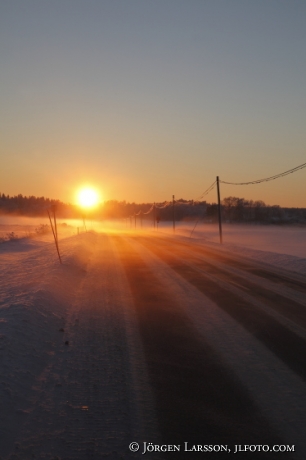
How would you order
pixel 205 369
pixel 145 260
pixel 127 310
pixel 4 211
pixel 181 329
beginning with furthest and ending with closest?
pixel 4 211
pixel 145 260
pixel 127 310
pixel 181 329
pixel 205 369

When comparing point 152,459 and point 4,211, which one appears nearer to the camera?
point 152,459

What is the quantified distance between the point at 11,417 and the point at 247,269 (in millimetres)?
13122

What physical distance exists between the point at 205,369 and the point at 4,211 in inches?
7582

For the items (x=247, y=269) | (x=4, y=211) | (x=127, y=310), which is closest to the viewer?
(x=127, y=310)

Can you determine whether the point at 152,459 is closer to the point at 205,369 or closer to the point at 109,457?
the point at 109,457

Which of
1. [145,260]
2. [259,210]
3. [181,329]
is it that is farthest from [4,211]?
[181,329]

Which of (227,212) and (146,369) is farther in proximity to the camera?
(227,212)

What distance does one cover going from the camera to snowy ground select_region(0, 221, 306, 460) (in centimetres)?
398

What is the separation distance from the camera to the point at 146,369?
5.61m

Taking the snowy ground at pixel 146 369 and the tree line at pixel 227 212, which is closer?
the snowy ground at pixel 146 369

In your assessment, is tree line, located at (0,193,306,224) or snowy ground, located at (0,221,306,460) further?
tree line, located at (0,193,306,224)

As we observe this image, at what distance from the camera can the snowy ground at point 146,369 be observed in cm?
398

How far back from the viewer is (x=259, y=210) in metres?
142

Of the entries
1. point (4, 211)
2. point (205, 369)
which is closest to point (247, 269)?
point (205, 369)
